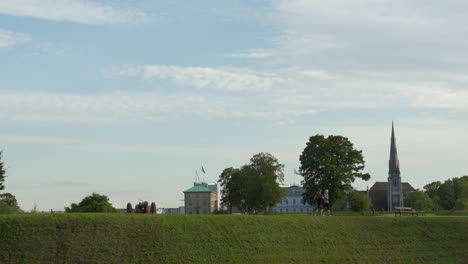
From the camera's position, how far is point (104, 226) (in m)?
39.9

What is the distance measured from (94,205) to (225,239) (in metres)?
49.8

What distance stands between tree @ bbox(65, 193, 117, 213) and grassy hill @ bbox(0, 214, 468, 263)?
45310 mm

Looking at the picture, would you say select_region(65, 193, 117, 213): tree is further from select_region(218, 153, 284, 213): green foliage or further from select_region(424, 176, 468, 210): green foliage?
select_region(424, 176, 468, 210): green foliage

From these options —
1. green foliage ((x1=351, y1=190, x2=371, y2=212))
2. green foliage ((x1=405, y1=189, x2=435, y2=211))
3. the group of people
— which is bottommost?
green foliage ((x1=405, y1=189, x2=435, y2=211))

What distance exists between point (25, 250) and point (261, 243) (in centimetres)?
1699

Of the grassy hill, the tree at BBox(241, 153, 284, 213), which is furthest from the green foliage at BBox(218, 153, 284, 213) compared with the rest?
the grassy hill

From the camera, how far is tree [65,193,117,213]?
285ft

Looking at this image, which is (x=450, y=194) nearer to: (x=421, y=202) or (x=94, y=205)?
(x=421, y=202)

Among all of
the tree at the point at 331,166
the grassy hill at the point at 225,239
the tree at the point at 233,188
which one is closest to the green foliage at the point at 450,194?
the tree at the point at 233,188

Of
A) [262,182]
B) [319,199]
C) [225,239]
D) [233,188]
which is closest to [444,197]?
[233,188]

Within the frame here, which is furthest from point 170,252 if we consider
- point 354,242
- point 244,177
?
point 244,177

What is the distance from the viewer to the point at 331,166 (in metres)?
87.1

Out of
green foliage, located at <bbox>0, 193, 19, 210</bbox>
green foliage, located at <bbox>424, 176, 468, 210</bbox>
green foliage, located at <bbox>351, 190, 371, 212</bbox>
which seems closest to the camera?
green foliage, located at <bbox>351, 190, 371, 212</bbox>

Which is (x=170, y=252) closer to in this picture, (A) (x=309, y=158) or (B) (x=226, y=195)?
(A) (x=309, y=158)
